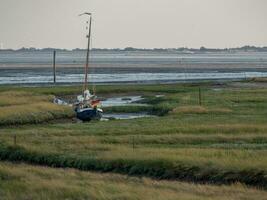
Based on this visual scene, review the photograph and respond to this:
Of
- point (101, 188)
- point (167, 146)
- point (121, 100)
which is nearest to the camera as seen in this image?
point (101, 188)

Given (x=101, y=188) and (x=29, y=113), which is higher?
(x=101, y=188)

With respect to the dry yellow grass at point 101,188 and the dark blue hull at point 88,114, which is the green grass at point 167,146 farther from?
the dark blue hull at point 88,114

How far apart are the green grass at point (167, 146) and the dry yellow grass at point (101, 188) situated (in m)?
1.35

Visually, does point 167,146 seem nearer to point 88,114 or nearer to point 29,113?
point 29,113

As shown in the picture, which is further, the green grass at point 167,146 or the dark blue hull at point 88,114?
the dark blue hull at point 88,114

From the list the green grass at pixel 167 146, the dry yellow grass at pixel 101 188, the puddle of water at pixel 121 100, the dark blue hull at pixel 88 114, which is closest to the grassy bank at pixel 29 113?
the dark blue hull at pixel 88 114

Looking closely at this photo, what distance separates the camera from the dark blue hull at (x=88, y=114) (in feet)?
178

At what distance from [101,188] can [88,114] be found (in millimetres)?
30877

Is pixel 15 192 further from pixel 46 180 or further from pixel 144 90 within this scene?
pixel 144 90

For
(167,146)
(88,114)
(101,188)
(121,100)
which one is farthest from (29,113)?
(101,188)

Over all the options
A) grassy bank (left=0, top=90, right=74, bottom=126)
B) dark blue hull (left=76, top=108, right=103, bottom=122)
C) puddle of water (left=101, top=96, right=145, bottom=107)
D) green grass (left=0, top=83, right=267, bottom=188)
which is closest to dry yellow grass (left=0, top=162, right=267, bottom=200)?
green grass (left=0, top=83, right=267, bottom=188)

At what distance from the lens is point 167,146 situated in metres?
34.2

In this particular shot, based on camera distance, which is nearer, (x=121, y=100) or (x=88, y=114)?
(x=88, y=114)

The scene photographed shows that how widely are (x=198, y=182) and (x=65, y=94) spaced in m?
55.7
